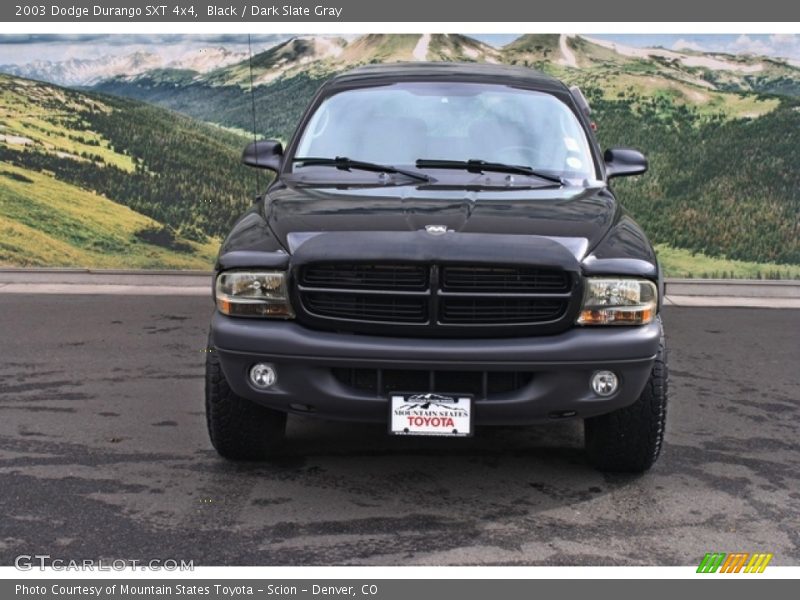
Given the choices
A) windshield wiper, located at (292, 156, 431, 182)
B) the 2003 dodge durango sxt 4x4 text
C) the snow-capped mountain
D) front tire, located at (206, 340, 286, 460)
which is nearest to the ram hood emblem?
the 2003 dodge durango sxt 4x4 text

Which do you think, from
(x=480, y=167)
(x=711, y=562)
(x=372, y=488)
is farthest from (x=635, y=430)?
(x=480, y=167)

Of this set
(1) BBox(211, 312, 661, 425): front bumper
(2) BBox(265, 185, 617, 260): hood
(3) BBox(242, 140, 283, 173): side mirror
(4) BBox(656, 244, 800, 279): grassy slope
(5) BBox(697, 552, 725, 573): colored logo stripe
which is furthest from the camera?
(4) BBox(656, 244, 800, 279): grassy slope

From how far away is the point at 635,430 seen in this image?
4.69 m

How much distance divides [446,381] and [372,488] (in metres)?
0.69

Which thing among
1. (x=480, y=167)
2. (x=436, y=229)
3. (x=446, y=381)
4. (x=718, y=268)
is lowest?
(x=718, y=268)

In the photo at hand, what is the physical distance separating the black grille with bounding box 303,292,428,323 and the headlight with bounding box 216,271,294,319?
0.10 metres

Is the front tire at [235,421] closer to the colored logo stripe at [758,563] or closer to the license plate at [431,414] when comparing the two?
the license plate at [431,414]

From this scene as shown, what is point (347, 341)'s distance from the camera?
4277mm

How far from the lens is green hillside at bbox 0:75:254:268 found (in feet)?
37.9

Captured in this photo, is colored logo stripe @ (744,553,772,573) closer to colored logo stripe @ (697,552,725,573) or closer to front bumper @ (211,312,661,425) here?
colored logo stripe @ (697,552,725,573)

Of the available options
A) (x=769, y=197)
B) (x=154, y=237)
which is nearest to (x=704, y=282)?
(x=769, y=197)

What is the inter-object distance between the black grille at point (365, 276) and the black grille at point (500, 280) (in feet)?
0.39

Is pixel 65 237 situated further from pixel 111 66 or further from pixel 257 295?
pixel 257 295

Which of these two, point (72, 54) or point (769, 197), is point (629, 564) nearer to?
point (769, 197)
